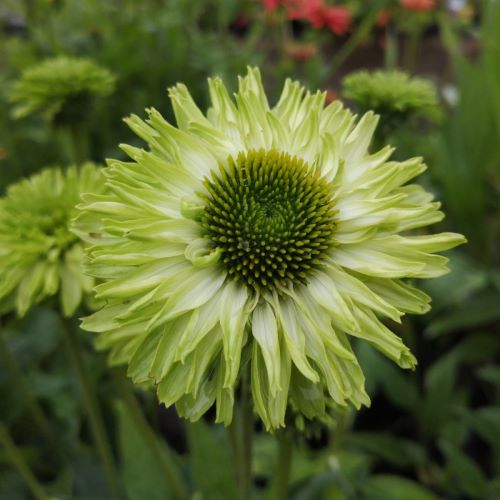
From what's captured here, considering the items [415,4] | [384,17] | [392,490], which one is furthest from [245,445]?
[384,17]

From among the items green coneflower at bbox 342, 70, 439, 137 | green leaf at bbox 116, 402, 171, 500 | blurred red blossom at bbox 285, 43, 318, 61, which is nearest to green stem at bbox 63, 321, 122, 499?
green leaf at bbox 116, 402, 171, 500

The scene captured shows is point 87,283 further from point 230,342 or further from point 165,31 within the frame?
point 165,31

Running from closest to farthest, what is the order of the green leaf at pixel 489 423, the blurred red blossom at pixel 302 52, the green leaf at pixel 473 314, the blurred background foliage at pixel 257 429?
the blurred background foliage at pixel 257 429 → the green leaf at pixel 489 423 → the green leaf at pixel 473 314 → the blurred red blossom at pixel 302 52

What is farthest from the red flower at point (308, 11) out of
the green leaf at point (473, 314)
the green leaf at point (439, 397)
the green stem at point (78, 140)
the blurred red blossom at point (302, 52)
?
the green leaf at point (439, 397)

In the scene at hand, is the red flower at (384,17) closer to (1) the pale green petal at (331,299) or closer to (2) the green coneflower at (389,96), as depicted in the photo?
(2) the green coneflower at (389,96)

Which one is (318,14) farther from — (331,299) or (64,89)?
(331,299)

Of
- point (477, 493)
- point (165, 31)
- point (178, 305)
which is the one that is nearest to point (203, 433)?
point (178, 305)

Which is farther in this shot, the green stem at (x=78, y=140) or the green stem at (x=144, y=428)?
the green stem at (x=78, y=140)
